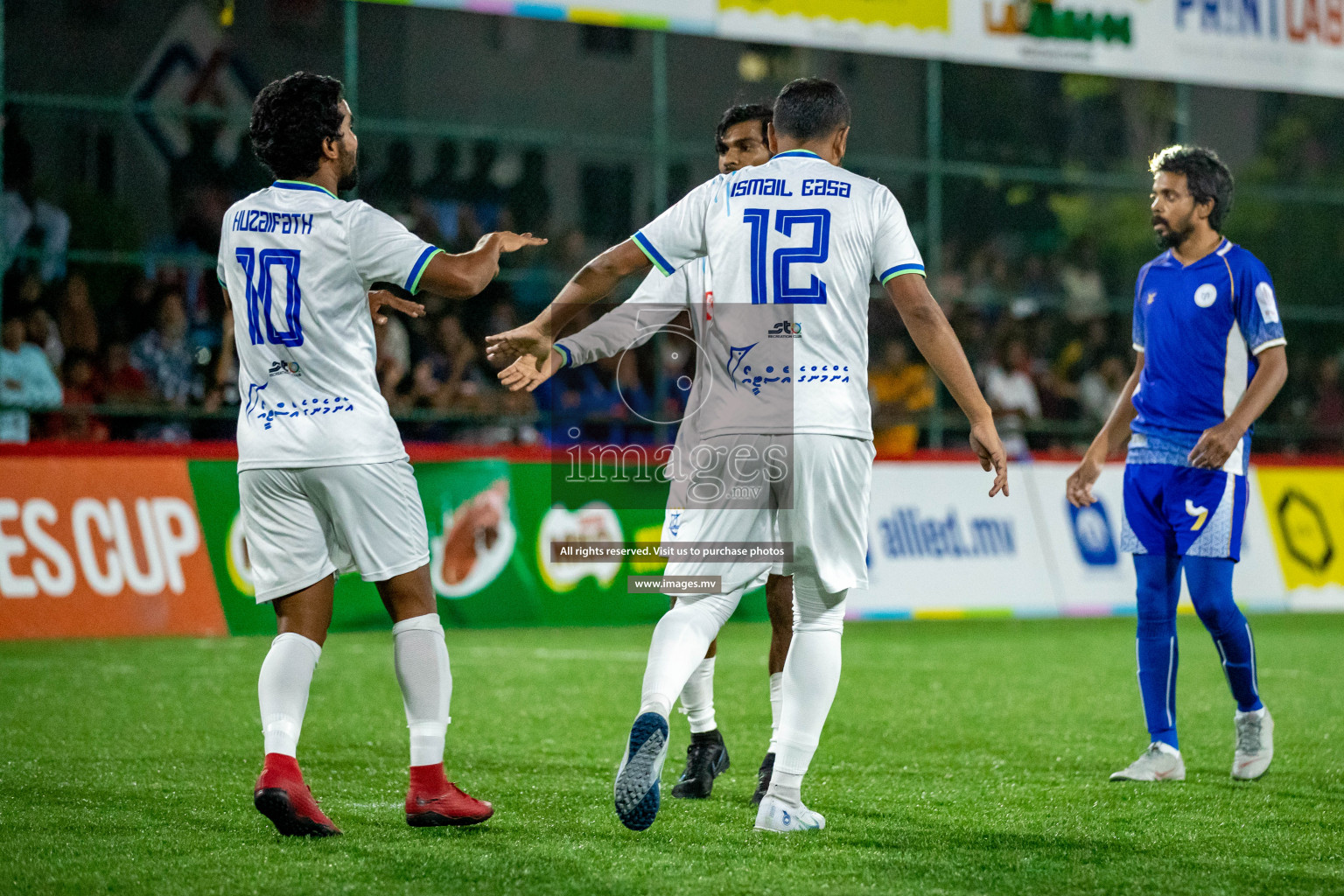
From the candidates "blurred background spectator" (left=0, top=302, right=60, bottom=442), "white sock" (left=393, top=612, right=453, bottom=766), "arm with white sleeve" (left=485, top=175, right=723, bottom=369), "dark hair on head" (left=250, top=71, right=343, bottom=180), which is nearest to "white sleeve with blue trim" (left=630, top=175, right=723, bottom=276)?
"arm with white sleeve" (left=485, top=175, right=723, bottom=369)

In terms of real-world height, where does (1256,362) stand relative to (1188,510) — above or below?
above

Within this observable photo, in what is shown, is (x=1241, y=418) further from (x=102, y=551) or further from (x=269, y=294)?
(x=102, y=551)

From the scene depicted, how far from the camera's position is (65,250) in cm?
→ 1331

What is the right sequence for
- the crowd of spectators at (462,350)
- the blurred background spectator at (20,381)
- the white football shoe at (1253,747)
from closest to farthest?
1. the white football shoe at (1253,747)
2. the blurred background spectator at (20,381)
3. the crowd of spectators at (462,350)

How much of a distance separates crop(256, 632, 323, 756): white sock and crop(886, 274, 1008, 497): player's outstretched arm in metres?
2.02

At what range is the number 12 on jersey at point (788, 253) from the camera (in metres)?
4.51

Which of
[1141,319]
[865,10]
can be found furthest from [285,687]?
[865,10]

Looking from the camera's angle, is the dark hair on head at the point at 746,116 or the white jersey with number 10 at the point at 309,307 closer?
the white jersey with number 10 at the point at 309,307

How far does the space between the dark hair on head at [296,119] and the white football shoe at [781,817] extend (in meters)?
2.34

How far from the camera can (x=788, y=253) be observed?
4.52 m

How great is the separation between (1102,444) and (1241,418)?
58cm

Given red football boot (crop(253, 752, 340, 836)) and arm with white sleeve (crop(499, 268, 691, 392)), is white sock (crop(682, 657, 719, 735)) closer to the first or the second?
arm with white sleeve (crop(499, 268, 691, 392))

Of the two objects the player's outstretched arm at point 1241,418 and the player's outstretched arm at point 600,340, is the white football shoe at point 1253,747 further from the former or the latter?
the player's outstretched arm at point 600,340

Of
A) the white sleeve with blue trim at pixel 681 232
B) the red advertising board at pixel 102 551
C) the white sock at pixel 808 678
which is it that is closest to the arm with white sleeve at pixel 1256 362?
the white sock at pixel 808 678
